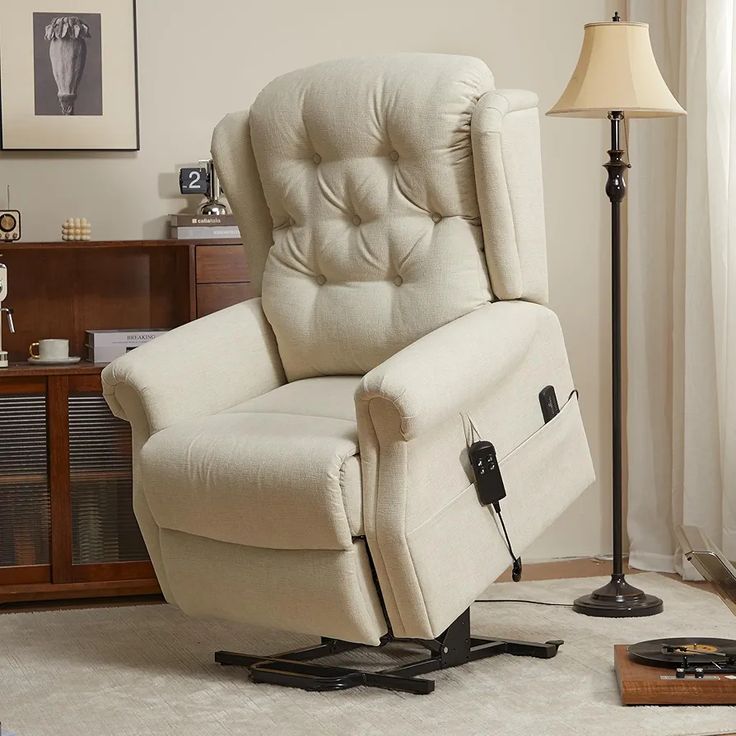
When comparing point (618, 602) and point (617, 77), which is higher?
point (617, 77)

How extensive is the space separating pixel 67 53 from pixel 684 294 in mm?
1856

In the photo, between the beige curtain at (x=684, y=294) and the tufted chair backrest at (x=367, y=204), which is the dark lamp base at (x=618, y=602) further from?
the tufted chair backrest at (x=367, y=204)

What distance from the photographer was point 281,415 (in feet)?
8.20

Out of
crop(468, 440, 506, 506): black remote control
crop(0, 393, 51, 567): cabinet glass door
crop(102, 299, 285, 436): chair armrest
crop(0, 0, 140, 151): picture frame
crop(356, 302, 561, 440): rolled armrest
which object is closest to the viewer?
crop(356, 302, 561, 440): rolled armrest

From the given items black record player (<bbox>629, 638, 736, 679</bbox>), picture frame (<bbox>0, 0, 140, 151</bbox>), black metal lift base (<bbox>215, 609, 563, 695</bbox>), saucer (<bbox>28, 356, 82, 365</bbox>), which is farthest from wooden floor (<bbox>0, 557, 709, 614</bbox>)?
picture frame (<bbox>0, 0, 140, 151</bbox>)

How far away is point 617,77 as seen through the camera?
9.83 ft

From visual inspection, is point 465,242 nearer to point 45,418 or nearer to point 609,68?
point 609,68

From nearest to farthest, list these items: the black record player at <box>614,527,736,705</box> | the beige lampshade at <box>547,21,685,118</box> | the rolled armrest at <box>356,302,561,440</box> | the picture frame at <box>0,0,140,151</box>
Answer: the rolled armrest at <box>356,302,561,440</box>
the black record player at <box>614,527,736,705</box>
the beige lampshade at <box>547,21,685,118</box>
the picture frame at <box>0,0,140,151</box>

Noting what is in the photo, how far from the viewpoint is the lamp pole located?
10.1 ft

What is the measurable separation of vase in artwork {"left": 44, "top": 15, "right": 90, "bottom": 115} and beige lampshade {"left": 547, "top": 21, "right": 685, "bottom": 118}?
1.38 metres

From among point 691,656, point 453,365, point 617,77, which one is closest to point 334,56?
point 617,77

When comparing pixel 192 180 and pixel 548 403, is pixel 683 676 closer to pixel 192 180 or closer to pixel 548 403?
pixel 548 403

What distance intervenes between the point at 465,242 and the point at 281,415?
0.54 metres

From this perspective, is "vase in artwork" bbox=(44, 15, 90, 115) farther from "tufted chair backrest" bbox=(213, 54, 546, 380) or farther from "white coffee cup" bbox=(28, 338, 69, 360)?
"tufted chair backrest" bbox=(213, 54, 546, 380)
